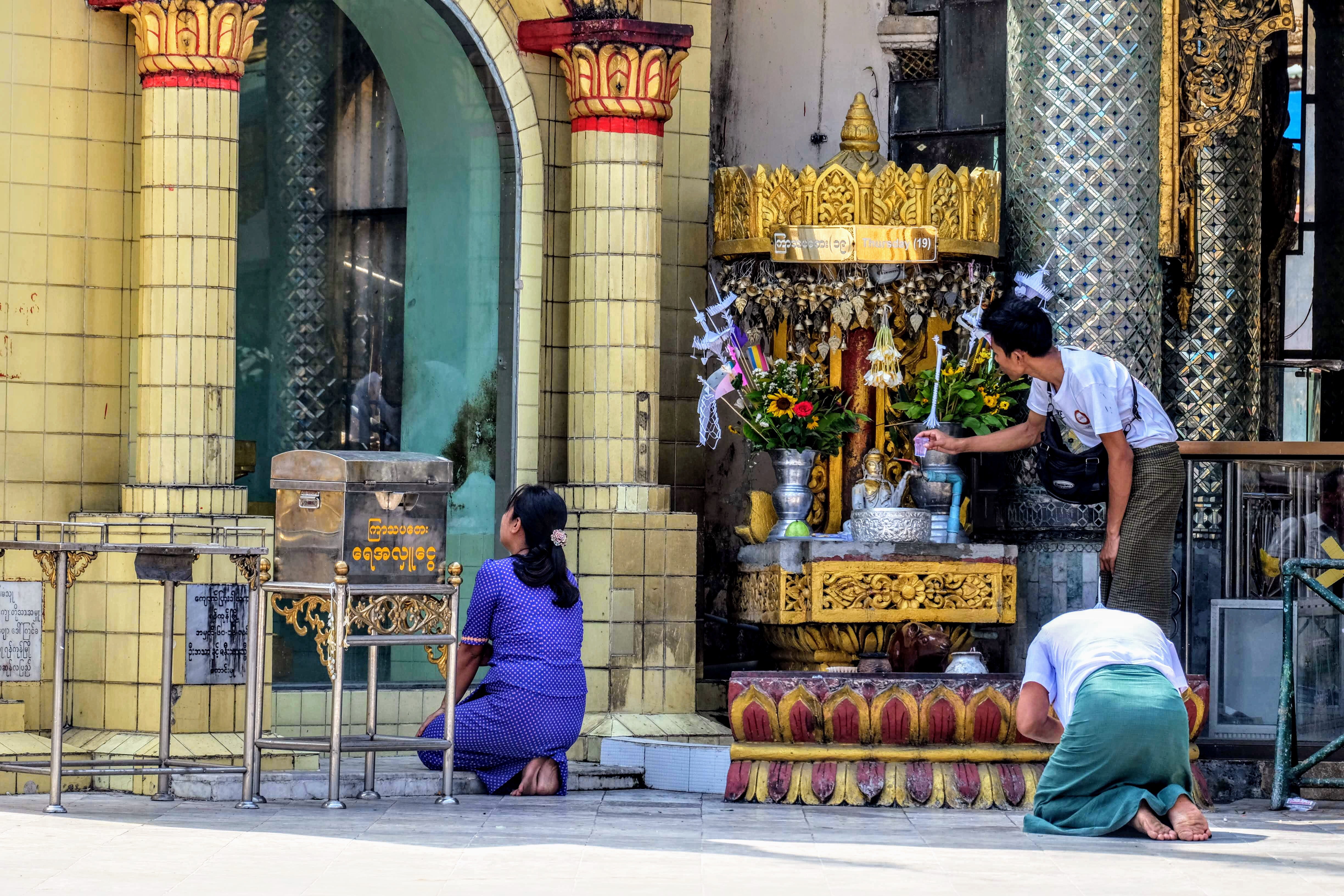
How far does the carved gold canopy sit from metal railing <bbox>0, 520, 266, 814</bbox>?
3017mm

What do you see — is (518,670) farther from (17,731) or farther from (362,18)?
(362,18)

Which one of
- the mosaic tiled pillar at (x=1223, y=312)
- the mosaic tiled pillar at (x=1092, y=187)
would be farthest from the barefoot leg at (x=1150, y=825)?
the mosaic tiled pillar at (x=1223, y=312)

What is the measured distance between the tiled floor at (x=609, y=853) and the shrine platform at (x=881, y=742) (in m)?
0.33

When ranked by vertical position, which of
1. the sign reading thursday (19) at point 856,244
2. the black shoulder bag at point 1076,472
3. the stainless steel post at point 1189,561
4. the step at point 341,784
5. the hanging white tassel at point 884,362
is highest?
the sign reading thursday (19) at point 856,244

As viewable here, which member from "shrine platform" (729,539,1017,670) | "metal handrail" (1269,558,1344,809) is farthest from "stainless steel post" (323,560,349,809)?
"metal handrail" (1269,558,1344,809)

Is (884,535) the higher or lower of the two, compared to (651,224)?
lower

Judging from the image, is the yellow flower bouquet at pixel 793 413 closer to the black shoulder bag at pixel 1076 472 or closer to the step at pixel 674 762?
→ the black shoulder bag at pixel 1076 472

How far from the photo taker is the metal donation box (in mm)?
7770

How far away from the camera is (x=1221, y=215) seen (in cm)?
1269

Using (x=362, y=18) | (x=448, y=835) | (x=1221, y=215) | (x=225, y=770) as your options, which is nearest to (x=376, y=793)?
(x=225, y=770)

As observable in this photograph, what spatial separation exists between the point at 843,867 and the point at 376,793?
245 centimetres

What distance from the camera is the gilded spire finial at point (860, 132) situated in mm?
10250

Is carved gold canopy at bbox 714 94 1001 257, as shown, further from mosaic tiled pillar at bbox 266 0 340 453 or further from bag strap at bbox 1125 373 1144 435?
mosaic tiled pillar at bbox 266 0 340 453

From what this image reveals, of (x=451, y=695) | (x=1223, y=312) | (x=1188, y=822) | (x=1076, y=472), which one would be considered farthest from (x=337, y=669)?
(x=1223, y=312)
